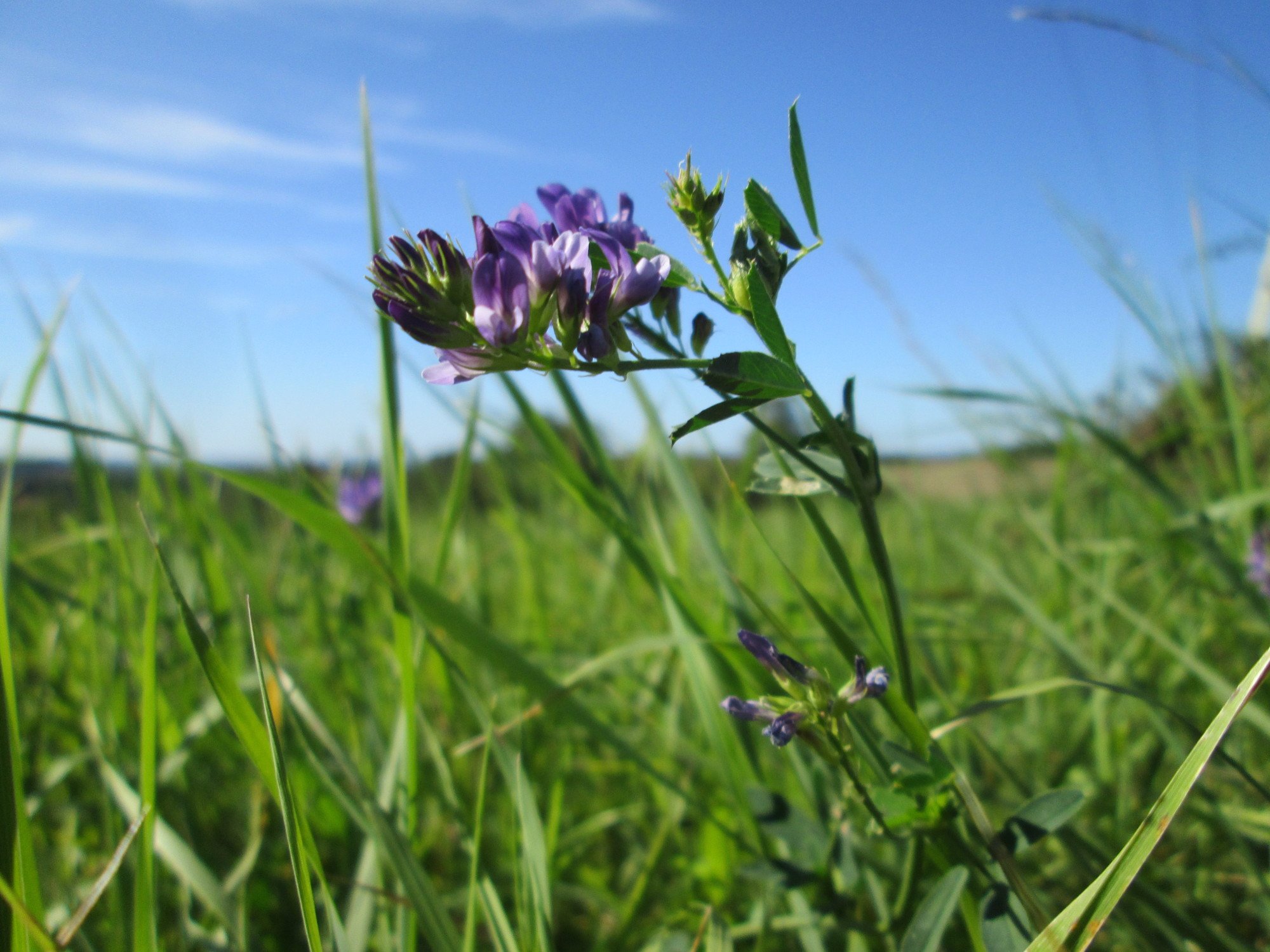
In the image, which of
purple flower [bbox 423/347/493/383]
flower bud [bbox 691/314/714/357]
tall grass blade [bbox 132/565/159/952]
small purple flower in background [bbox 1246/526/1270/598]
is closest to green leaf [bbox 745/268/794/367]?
flower bud [bbox 691/314/714/357]

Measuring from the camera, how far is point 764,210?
66cm

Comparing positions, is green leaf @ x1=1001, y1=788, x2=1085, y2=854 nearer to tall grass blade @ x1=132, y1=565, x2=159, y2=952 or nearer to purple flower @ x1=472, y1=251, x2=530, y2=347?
purple flower @ x1=472, y1=251, x2=530, y2=347

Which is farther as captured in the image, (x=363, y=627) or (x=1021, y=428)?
(x=363, y=627)

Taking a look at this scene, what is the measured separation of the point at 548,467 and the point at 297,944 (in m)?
0.80

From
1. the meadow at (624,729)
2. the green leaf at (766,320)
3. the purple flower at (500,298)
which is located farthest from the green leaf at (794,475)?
the purple flower at (500,298)

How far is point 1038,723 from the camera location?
150 centimetres

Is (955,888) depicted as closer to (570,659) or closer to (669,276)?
(669,276)

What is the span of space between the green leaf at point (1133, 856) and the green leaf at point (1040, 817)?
10cm

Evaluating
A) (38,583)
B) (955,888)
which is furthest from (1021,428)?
(38,583)

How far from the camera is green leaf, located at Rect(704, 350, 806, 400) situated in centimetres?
62

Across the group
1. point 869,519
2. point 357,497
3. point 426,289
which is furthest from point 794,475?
point 357,497

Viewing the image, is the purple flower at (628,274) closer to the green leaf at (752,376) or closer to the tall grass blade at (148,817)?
the green leaf at (752,376)

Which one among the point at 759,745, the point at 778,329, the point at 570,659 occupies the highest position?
the point at 778,329

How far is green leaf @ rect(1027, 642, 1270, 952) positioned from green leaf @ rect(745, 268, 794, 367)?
41 centimetres
